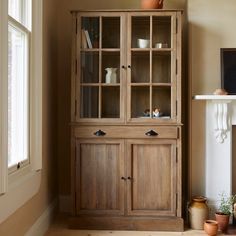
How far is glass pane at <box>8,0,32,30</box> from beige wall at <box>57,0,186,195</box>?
107cm

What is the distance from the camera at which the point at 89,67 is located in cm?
330

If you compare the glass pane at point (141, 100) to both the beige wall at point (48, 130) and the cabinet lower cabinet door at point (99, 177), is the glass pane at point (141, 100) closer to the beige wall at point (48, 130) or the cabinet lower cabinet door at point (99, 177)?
the cabinet lower cabinet door at point (99, 177)

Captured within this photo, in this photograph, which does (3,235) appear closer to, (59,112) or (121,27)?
(59,112)

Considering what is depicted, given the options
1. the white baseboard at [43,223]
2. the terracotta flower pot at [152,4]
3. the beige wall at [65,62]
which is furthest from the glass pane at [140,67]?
the white baseboard at [43,223]

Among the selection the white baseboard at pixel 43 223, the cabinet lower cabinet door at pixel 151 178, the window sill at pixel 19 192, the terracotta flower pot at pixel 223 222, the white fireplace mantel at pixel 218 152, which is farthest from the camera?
the white fireplace mantel at pixel 218 152

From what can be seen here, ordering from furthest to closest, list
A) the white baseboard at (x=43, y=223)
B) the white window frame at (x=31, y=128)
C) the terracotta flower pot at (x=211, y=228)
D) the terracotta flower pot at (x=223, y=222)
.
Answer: the terracotta flower pot at (x=223, y=222), the terracotta flower pot at (x=211, y=228), the white baseboard at (x=43, y=223), the white window frame at (x=31, y=128)

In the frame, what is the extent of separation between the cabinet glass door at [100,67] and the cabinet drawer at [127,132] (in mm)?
109

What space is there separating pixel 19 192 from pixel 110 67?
4.71 ft

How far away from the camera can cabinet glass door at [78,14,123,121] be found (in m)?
3.27

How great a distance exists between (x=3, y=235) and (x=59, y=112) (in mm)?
1759

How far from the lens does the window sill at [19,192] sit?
2.14m

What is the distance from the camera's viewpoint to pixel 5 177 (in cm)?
204

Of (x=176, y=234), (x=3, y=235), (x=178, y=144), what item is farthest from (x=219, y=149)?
(x=3, y=235)

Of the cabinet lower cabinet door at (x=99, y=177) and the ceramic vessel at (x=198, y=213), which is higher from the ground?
the cabinet lower cabinet door at (x=99, y=177)
